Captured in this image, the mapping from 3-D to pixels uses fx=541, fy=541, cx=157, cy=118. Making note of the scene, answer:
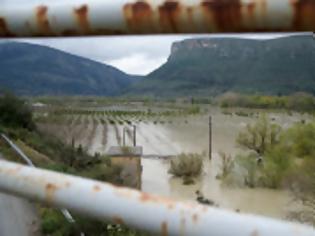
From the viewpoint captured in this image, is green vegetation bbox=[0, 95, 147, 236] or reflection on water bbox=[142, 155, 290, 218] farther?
reflection on water bbox=[142, 155, 290, 218]

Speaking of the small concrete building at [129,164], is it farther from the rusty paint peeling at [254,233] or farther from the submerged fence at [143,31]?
the rusty paint peeling at [254,233]

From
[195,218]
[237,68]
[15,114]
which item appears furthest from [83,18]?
[237,68]

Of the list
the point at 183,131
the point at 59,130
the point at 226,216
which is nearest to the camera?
the point at 226,216

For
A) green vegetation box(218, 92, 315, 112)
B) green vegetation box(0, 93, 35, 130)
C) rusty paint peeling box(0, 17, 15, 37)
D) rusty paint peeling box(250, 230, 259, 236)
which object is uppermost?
rusty paint peeling box(0, 17, 15, 37)

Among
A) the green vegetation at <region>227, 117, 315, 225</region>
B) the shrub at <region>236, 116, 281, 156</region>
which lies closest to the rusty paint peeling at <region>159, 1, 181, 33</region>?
the green vegetation at <region>227, 117, 315, 225</region>

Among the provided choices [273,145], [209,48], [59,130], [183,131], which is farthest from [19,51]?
[273,145]

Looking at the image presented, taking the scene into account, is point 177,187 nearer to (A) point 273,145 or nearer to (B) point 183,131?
(A) point 273,145

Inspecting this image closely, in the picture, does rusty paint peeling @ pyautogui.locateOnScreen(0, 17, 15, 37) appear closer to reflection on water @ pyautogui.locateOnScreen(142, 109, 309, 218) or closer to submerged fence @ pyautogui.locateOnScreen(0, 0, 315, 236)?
submerged fence @ pyautogui.locateOnScreen(0, 0, 315, 236)

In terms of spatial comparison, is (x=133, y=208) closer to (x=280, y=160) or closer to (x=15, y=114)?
(x=280, y=160)
